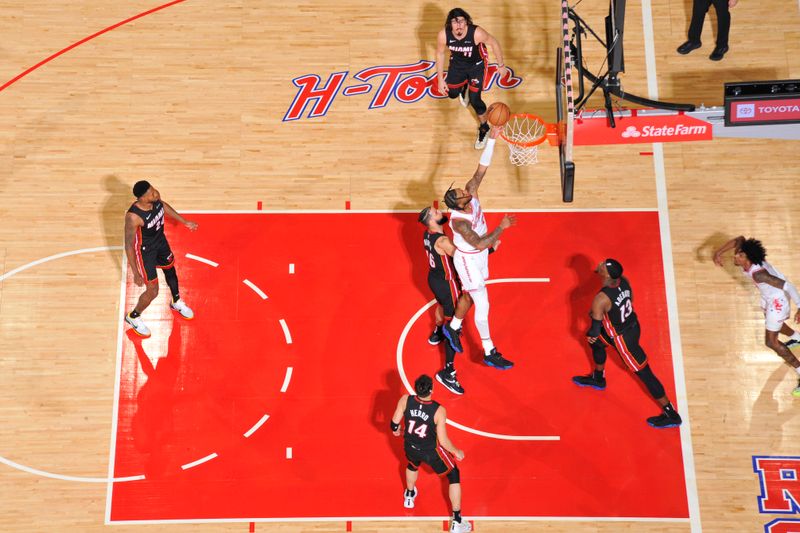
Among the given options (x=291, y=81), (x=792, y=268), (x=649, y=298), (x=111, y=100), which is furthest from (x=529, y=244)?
(x=111, y=100)

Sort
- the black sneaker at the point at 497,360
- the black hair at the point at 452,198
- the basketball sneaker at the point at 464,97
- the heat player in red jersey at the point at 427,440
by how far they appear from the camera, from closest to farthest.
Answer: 1. the heat player in red jersey at the point at 427,440
2. the black hair at the point at 452,198
3. the black sneaker at the point at 497,360
4. the basketball sneaker at the point at 464,97

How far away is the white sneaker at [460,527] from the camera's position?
10.2 meters

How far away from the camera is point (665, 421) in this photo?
10.8 metres

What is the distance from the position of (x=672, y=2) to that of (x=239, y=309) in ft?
29.5

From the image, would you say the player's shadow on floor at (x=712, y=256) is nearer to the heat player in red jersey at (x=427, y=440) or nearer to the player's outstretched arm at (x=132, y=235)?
the heat player in red jersey at (x=427, y=440)

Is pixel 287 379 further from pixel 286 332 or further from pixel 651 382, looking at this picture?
pixel 651 382

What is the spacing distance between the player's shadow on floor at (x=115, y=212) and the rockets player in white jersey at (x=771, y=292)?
9102mm

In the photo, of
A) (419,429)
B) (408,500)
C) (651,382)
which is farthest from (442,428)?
(651,382)

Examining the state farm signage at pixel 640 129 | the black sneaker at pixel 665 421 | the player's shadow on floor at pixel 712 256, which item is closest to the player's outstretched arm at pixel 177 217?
the state farm signage at pixel 640 129

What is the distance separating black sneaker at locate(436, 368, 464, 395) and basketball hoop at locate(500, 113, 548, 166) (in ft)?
11.7

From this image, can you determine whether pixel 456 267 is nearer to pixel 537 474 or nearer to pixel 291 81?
pixel 537 474

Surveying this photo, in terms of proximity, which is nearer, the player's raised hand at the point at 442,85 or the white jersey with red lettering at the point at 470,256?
the white jersey with red lettering at the point at 470,256

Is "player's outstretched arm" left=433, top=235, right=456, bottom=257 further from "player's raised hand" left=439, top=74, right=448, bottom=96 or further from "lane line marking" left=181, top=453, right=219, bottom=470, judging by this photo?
"lane line marking" left=181, top=453, right=219, bottom=470

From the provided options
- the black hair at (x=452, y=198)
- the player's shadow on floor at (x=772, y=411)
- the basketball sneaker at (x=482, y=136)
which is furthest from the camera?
the basketball sneaker at (x=482, y=136)
